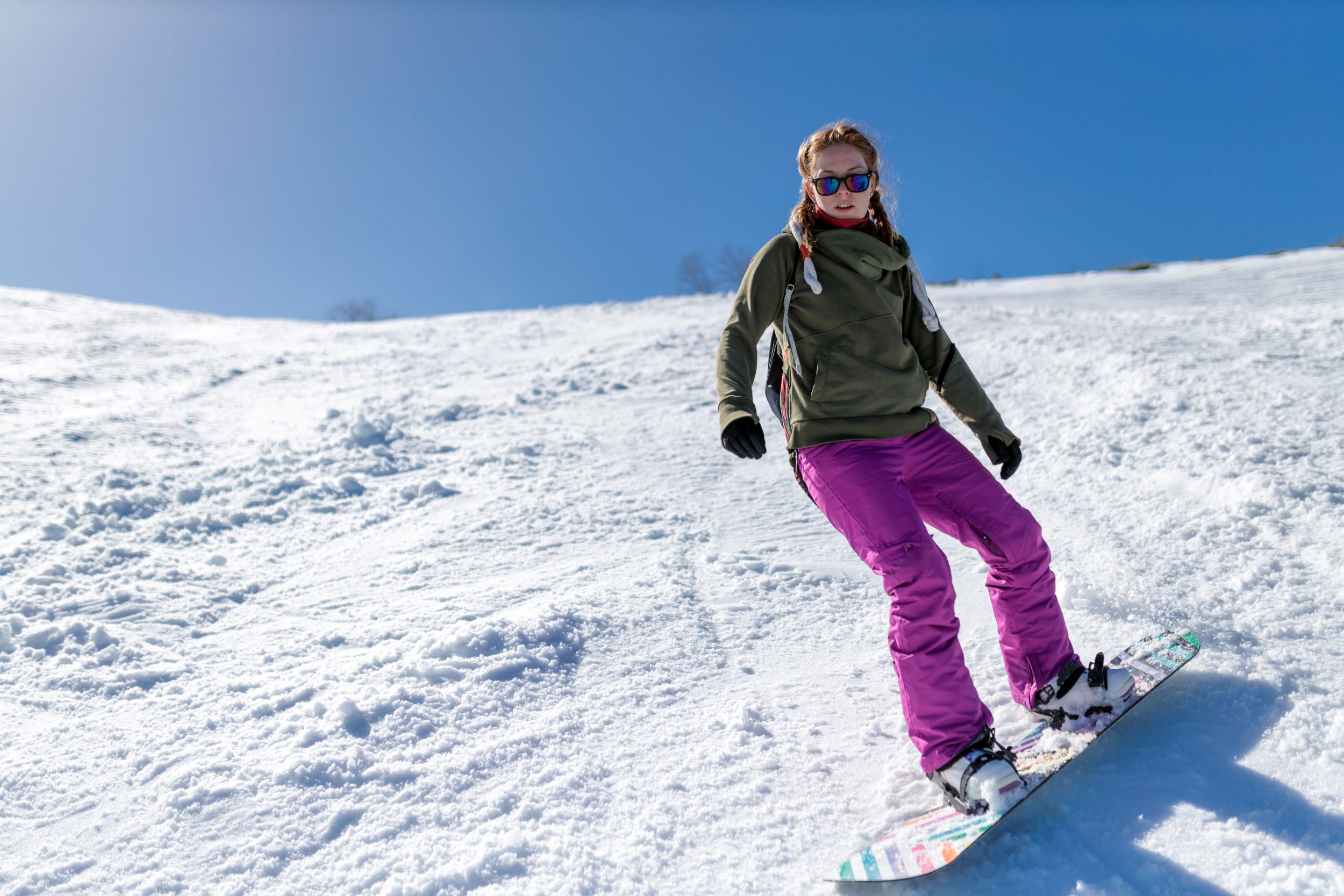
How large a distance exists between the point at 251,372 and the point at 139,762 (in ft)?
21.6

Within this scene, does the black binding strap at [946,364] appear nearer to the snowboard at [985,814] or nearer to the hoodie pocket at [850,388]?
the hoodie pocket at [850,388]

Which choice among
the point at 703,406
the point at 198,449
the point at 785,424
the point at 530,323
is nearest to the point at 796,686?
the point at 785,424

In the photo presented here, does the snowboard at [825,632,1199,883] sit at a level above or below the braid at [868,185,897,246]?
below

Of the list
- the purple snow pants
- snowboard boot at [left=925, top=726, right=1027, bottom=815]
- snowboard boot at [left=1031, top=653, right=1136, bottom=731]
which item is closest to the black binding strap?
the purple snow pants

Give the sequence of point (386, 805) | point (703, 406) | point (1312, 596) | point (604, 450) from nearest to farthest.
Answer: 1. point (386, 805)
2. point (1312, 596)
3. point (604, 450)
4. point (703, 406)

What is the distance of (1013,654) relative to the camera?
2250 mm

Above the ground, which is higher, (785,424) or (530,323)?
(530,323)

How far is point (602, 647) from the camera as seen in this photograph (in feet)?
9.09

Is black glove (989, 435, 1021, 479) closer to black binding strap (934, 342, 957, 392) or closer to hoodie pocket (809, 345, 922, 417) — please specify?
black binding strap (934, 342, 957, 392)

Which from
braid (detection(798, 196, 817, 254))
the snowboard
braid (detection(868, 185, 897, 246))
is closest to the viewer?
the snowboard

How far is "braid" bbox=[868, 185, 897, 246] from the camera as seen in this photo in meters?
2.43

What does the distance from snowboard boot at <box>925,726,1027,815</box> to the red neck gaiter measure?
1422 mm

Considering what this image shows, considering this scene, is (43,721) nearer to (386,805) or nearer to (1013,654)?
(386,805)

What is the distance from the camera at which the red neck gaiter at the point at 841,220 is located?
234 centimetres
